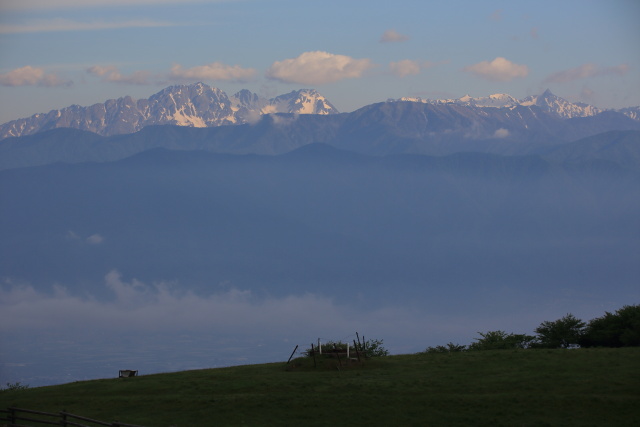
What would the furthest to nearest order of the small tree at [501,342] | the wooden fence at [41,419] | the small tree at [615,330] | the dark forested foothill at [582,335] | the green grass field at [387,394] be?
1. the small tree at [501,342]
2. the dark forested foothill at [582,335]
3. the small tree at [615,330]
4. the green grass field at [387,394]
5. the wooden fence at [41,419]

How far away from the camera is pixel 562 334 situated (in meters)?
82.9

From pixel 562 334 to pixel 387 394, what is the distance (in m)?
37.1

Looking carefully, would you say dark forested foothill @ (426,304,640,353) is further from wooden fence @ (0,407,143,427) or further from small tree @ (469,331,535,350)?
wooden fence @ (0,407,143,427)

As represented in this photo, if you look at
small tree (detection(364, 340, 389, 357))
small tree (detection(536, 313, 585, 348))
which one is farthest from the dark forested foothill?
small tree (detection(364, 340, 389, 357))

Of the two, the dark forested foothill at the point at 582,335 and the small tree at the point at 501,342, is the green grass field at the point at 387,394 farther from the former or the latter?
the small tree at the point at 501,342

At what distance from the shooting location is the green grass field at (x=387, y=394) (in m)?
46.9

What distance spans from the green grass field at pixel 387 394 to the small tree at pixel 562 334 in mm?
16903

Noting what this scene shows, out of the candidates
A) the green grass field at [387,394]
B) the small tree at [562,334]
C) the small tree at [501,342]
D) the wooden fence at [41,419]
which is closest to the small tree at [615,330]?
the small tree at [562,334]

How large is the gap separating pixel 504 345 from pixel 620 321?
11213mm

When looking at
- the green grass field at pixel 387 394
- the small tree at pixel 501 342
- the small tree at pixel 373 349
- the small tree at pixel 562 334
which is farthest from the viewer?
the small tree at pixel 373 349

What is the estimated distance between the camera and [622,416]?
4550cm

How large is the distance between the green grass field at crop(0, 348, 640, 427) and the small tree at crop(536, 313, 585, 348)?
16.9 m

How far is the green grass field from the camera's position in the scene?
4694cm

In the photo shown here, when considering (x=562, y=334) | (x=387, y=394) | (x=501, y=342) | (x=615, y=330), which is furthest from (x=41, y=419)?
(x=562, y=334)
